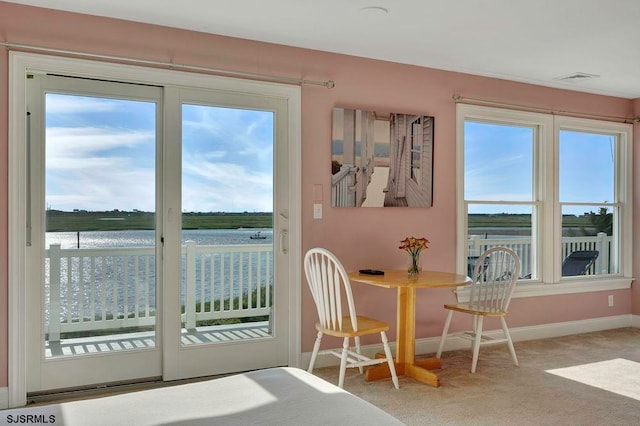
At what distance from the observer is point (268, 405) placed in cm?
148

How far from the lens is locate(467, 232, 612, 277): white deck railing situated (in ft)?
16.4

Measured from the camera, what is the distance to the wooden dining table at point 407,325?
3.75m

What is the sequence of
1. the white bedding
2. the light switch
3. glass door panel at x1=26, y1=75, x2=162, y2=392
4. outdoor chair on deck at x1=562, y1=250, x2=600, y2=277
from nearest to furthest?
the white bedding < glass door panel at x1=26, y1=75, x2=162, y2=392 < the light switch < outdoor chair on deck at x1=562, y1=250, x2=600, y2=277

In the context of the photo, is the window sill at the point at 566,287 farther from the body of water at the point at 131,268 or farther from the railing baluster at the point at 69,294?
the railing baluster at the point at 69,294

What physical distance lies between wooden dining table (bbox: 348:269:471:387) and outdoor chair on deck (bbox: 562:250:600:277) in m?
2.11

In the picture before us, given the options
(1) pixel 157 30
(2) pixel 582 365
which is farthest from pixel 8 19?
(2) pixel 582 365

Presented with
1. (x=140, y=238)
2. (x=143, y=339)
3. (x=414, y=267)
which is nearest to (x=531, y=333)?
(x=414, y=267)

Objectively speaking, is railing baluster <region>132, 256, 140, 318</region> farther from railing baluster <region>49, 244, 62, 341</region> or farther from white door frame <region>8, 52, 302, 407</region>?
white door frame <region>8, 52, 302, 407</region>

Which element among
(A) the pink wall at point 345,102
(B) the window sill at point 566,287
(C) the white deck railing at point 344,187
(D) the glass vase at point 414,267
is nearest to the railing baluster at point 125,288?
(A) the pink wall at point 345,102

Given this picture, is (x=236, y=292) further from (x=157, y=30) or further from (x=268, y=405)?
(x=268, y=405)

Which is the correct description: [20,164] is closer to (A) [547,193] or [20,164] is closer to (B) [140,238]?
(B) [140,238]

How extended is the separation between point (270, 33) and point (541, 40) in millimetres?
1925

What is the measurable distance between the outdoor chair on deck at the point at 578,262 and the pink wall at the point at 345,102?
0.33 metres

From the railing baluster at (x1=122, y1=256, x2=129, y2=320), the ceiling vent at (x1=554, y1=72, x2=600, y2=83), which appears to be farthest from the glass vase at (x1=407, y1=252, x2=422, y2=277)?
the ceiling vent at (x1=554, y1=72, x2=600, y2=83)
